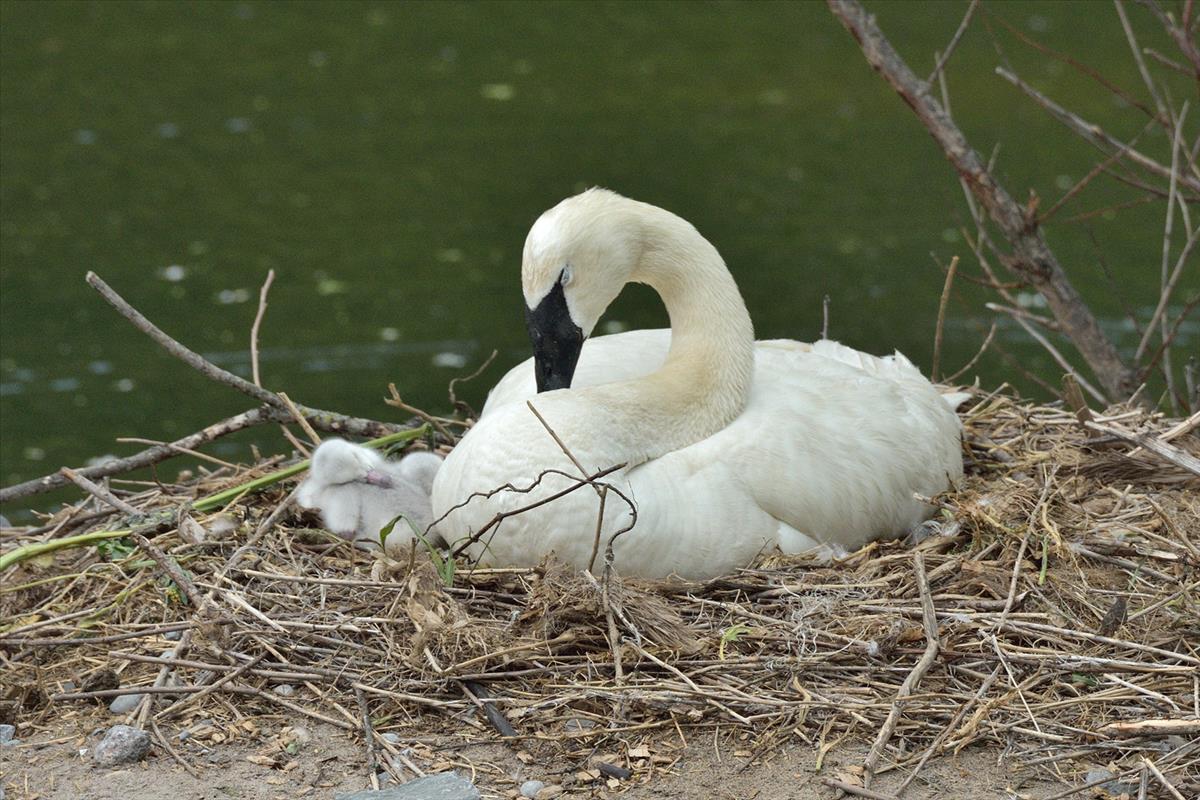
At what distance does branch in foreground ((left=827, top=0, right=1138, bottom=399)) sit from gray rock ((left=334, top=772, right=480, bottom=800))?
3751 millimetres

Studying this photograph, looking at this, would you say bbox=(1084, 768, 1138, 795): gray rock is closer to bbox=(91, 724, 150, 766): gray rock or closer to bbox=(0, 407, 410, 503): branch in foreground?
bbox=(91, 724, 150, 766): gray rock

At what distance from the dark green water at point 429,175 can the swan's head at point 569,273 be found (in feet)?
12.1

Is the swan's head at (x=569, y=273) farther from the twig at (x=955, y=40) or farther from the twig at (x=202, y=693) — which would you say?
the twig at (x=955, y=40)

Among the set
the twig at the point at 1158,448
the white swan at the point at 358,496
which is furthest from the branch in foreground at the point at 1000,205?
the white swan at the point at 358,496

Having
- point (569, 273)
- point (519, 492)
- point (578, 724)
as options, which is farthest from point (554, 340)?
point (578, 724)

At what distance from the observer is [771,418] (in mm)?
5434

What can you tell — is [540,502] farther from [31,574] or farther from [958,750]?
[31,574]

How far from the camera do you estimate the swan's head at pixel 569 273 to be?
5.22 meters

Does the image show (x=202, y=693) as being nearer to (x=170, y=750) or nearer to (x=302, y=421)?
(x=170, y=750)

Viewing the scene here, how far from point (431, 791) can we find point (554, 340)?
178cm

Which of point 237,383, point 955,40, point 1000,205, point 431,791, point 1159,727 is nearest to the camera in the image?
point 431,791

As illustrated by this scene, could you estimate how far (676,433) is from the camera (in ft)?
17.7

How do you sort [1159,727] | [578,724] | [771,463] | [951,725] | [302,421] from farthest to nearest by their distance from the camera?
[302,421]
[771,463]
[578,724]
[951,725]
[1159,727]

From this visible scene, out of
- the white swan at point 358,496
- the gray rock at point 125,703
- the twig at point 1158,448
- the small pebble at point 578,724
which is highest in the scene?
the twig at point 1158,448
